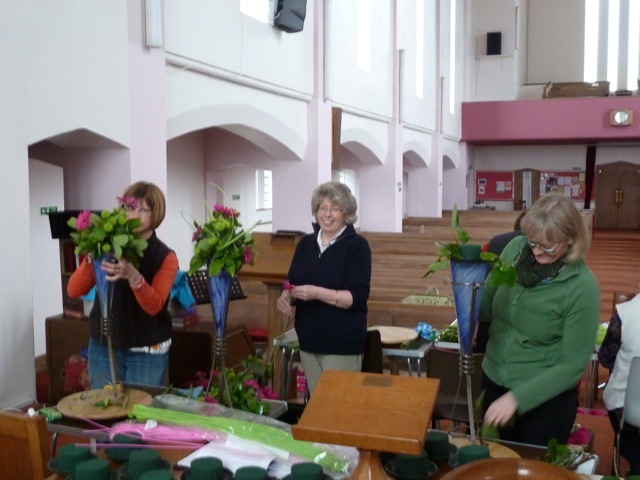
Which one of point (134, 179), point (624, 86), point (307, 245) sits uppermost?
point (624, 86)

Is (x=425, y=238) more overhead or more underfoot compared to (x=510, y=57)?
more underfoot

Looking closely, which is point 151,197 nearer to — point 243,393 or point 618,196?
point 243,393

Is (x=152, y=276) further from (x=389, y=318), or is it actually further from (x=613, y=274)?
(x=613, y=274)

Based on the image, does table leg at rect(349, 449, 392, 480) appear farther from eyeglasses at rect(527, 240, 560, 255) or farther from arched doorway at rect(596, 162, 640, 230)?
arched doorway at rect(596, 162, 640, 230)

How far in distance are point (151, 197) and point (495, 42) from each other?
1795 cm

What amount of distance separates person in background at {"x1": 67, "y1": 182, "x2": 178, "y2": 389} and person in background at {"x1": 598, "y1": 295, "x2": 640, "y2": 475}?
75.5 inches

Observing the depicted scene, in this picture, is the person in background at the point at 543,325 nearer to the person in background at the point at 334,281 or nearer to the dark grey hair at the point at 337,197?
the person in background at the point at 334,281

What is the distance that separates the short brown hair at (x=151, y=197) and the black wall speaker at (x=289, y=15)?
568cm

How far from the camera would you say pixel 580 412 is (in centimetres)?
511

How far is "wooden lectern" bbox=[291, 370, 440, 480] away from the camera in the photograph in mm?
A: 1515

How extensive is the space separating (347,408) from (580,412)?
397cm

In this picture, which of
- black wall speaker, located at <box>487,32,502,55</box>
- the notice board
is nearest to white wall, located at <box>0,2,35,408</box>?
black wall speaker, located at <box>487,32,502,55</box>

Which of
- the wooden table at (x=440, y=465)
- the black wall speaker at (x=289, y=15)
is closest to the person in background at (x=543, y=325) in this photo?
the wooden table at (x=440, y=465)

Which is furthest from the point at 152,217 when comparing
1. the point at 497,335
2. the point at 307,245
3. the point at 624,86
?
the point at 624,86
